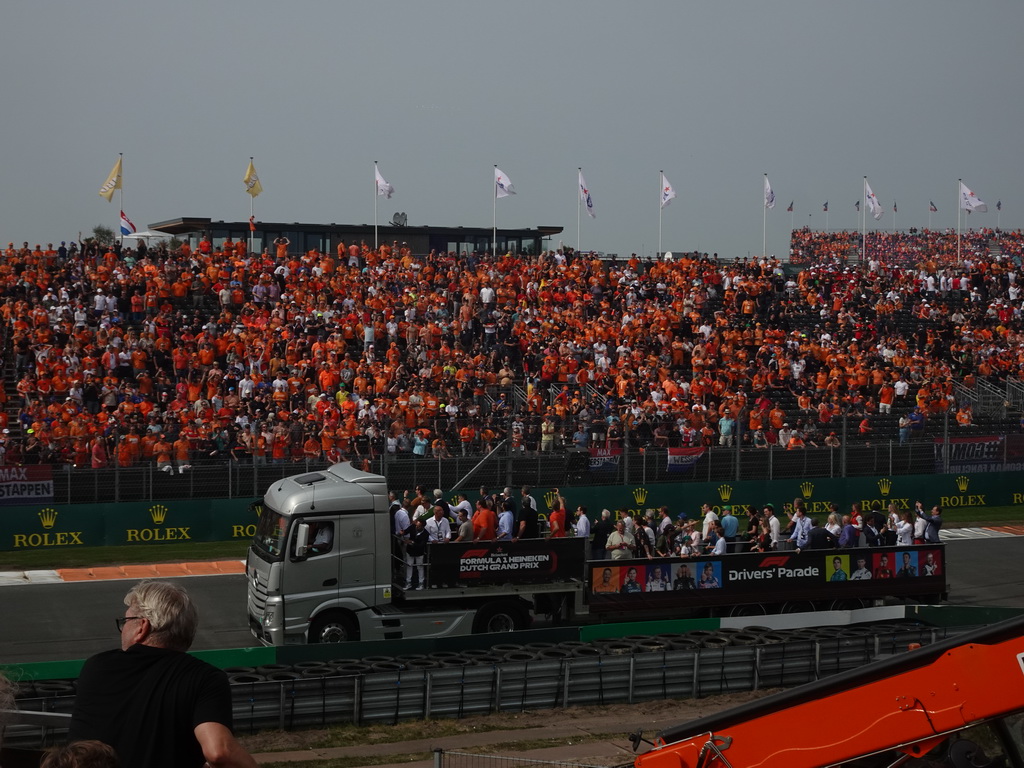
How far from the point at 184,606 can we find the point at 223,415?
23075 mm

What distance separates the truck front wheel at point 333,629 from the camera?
16.1 m

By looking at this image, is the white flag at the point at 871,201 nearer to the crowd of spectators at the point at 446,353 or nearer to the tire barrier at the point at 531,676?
the crowd of spectators at the point at 446,353

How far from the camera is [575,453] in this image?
2736cm

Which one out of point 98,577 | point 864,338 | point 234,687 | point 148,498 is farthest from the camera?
point 864,338

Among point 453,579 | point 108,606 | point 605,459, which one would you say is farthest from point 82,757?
point 605,459

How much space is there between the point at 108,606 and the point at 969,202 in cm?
4662

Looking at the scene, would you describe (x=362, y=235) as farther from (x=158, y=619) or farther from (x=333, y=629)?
(x=158, y=619)

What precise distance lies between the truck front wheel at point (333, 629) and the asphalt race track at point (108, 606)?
2.20 metres

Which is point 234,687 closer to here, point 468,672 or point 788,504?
point 468,672

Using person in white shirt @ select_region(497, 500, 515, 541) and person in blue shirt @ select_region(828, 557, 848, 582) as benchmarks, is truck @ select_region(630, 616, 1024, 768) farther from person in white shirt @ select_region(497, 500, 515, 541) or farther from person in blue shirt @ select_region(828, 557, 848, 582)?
person in white shirt @ select_region(497, 500, 515, 541)

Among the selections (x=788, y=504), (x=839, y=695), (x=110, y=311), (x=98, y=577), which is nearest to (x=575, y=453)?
(x=788, y=504)

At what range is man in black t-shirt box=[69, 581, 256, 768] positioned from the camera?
411cm

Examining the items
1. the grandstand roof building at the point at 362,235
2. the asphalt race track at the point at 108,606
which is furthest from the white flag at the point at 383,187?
the asphalt race track at the point at 108,606

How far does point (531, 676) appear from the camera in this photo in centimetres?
1423
